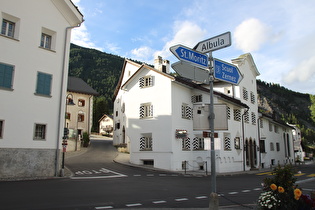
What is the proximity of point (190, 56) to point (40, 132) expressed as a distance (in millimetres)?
15040

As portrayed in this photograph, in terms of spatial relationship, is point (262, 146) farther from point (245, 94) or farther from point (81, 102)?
point (81, 102)

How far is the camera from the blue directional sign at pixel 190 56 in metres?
6.62

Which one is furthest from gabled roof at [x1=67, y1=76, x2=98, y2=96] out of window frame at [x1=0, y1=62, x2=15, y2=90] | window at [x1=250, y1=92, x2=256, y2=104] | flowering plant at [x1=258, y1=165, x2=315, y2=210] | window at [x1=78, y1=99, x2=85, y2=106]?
flowering plant at [x1=258, y1=165, x2=315, y2=210]

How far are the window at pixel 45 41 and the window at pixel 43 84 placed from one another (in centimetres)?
233

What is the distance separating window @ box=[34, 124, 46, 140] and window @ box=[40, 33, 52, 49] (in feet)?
19.2

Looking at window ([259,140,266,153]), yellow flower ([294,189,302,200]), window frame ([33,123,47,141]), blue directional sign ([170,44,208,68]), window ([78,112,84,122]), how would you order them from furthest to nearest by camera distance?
window ([78,112,84,122])
window ([259,140,266,153])
window frame ([33,123,47,141])
blue directional sign ([170,44,208,68])
yellow flower ([294,189,302,200])

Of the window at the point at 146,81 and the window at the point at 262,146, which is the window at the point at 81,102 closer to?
the window at the point at 146,81

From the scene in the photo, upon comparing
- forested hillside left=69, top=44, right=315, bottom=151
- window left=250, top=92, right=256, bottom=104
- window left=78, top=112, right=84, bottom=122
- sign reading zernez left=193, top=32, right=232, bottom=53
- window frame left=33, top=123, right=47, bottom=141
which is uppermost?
forested hillside left=69, top=44, right=315, bottom=151

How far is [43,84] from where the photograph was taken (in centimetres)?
1903

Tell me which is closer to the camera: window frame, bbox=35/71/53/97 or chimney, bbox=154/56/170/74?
window frame, bbox=35/71/53/97

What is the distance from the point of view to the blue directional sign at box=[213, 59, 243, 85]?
285 inches

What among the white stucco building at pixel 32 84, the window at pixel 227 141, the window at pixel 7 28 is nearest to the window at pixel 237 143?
the window at pixel 227 141

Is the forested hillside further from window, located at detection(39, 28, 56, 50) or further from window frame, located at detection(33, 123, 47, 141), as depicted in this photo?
window frame, located at detection(33, 123, 47, 141)

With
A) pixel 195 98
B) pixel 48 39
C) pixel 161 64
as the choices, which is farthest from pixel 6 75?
pixel 195 98
